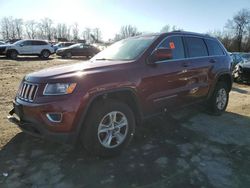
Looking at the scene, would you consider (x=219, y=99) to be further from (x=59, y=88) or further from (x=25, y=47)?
(x=25, y=47)

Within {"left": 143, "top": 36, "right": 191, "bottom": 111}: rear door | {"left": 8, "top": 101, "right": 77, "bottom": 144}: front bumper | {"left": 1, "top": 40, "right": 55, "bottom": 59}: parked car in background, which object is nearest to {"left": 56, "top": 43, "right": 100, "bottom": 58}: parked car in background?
{"left": 1, "top": 40, "right": 55, "bottom": 59}: parked car in background

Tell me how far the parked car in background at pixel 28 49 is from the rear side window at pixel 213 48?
22.4 metres

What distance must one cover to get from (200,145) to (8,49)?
24.0 meters

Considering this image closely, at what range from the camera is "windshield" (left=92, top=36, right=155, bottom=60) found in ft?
16.0

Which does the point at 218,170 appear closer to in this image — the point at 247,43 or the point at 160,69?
the point at 160,69

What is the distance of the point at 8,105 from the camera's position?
7.25m

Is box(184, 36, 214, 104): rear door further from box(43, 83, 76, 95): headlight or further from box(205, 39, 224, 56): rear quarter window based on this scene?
box(43, 83, 76, 95): headlight

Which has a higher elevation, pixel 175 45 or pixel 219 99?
pixel 175 45

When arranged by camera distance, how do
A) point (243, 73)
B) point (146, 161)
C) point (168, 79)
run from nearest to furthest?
point (146, 161), point (168, 79), point (243, 73)

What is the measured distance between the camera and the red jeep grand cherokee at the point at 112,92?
3.78 metres

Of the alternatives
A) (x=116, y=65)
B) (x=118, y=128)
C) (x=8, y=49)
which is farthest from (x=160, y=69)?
(x=8, y=49)

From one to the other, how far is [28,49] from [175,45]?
920 inches

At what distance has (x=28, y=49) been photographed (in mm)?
26422

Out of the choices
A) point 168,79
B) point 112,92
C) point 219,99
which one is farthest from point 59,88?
point 219,99
